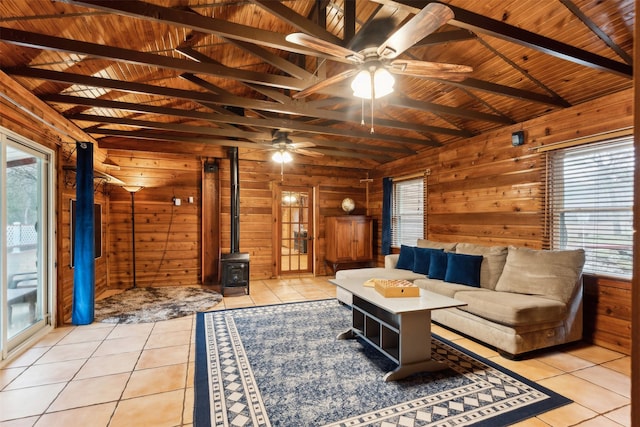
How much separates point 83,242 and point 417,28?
14.1 feet

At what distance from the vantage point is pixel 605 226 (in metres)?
3.14

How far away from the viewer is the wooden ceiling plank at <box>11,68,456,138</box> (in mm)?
2660

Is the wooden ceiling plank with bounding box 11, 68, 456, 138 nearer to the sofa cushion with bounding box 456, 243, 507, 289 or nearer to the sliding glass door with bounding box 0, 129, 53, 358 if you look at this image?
the sliding glass door with bounding box 0, 129, 53, 358

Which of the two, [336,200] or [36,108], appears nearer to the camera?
[36,108]

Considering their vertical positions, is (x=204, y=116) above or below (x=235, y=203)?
above

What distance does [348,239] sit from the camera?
21.1 ft

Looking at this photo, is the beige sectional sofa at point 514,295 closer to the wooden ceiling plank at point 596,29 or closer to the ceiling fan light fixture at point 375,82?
the wooden ceiling plank at point 596,29

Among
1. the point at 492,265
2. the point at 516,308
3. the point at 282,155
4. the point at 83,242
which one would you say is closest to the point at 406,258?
the point at 492,265

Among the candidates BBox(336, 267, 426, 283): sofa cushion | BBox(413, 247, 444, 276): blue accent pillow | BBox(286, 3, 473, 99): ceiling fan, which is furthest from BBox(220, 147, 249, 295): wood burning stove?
BBox(286, 3, 473, 99): ceiling fan

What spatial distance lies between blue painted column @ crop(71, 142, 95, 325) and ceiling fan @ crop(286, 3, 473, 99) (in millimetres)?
3186

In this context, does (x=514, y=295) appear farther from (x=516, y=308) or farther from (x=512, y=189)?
(x=512, y=189)

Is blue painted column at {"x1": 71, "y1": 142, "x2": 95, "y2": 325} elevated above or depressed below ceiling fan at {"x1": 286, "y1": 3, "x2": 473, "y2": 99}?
below

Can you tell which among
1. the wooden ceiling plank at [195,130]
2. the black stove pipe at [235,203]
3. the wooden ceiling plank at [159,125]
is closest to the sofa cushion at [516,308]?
the wooden ceiling plank at [195,130]

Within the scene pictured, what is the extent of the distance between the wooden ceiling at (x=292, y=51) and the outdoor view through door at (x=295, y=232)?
253 cm
